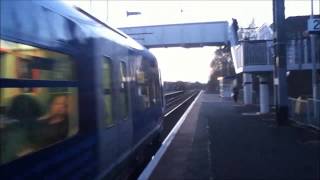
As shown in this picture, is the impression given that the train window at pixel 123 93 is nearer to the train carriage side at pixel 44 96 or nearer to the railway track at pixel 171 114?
the train carriage side at pixel 44 96

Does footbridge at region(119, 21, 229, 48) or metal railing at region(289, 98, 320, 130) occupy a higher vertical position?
footbridge at region(119, 21, 229, 48)

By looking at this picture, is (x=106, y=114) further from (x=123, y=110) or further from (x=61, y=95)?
(x=61, y=95)

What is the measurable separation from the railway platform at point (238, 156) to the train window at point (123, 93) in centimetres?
142

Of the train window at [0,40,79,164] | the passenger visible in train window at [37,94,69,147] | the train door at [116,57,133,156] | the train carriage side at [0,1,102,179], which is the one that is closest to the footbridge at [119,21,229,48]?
the train door at [116,57,133,156]

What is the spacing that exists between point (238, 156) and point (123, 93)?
4511mm

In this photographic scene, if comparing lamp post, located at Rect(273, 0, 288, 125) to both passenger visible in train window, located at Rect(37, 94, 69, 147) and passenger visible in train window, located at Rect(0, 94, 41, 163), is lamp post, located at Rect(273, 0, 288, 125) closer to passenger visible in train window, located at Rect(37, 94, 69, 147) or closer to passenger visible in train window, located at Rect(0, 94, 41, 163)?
passenger visible in train window, located at Rect(37, 94, 69, 147)

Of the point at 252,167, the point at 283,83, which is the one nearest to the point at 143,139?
the point at 252,167

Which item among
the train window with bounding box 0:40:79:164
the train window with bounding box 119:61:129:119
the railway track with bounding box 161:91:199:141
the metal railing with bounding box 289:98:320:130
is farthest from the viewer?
the railway track with bounding box 161:91:199:141

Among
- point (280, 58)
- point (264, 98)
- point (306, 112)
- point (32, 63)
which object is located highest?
point (280, 58)

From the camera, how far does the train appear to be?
4926mm

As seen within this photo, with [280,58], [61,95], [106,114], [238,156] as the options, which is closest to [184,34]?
[280,58]

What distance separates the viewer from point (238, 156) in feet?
45.4

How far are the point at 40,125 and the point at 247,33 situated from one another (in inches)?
1924

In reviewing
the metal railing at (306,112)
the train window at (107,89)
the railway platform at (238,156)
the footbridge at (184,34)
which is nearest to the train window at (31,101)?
the train window at (107,89)
